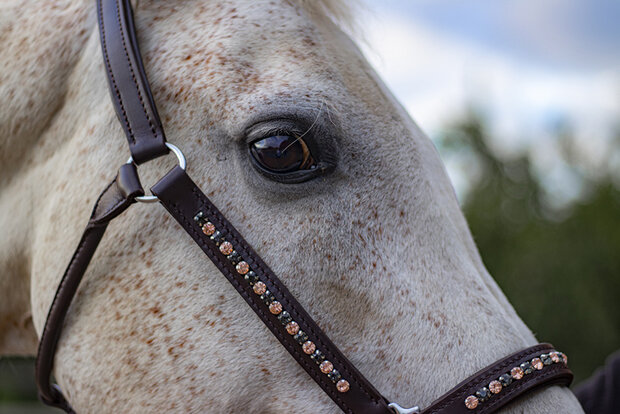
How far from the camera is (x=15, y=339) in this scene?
2.02 m

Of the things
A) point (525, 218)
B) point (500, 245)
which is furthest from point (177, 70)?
point (525, 218)

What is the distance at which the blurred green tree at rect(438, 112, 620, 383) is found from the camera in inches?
629

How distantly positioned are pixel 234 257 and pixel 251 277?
68 millimetres

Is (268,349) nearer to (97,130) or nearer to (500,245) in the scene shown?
(97,130)

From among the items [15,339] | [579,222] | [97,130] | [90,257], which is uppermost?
[97,130]

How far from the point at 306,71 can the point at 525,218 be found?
2344 cm

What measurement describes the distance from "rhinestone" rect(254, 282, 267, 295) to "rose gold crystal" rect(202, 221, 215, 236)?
7.1 inches

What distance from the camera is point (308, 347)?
1441 mm

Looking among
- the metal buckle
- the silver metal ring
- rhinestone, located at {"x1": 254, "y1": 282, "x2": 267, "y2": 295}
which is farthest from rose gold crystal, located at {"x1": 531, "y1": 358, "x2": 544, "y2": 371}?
the silver metal ring

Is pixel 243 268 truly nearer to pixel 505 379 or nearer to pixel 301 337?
pixel 301 337

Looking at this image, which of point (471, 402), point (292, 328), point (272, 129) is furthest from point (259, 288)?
point (471, 402)

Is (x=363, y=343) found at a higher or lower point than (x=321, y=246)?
lower

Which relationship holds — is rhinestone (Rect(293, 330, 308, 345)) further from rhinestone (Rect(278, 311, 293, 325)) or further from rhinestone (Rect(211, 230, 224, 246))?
rhinestone (Rect(211, 230, 224, 246))

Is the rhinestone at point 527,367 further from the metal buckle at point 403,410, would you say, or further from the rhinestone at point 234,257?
the rhinestone at point 234,257
